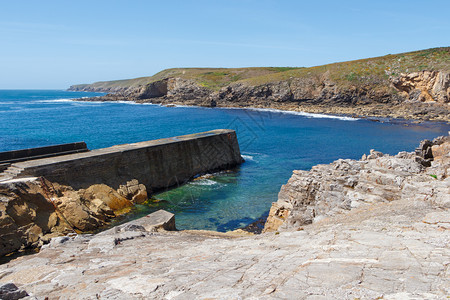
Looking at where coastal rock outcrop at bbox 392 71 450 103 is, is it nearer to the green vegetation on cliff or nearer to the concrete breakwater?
the green vegetation on cliff

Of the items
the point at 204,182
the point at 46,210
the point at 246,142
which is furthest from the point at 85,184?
the point at 246,142

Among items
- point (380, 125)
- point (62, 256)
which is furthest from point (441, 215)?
point (380, 125)

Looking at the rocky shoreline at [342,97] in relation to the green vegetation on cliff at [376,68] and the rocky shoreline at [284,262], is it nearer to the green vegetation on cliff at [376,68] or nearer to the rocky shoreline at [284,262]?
the green vegetation on cliff at [376,68]

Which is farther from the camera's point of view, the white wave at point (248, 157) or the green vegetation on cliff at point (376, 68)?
the green vegetation on cliff at point (376, 68)

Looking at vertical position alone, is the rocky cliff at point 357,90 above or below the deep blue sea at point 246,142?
above

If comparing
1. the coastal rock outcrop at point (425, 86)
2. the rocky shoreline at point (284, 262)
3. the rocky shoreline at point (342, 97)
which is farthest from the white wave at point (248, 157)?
the coastal rock outcrop at point (425, 86)

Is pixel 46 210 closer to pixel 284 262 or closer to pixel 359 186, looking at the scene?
pixel 359 186

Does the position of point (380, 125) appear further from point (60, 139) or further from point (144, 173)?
point (60, 139)

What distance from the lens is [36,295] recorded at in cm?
542

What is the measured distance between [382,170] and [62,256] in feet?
36.0

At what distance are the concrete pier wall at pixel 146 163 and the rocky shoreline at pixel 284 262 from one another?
12.1m

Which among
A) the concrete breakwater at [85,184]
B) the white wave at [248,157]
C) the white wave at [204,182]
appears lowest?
the white wave at [204,182]

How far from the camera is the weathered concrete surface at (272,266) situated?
4.68m

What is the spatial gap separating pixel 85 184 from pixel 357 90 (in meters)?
75.2
